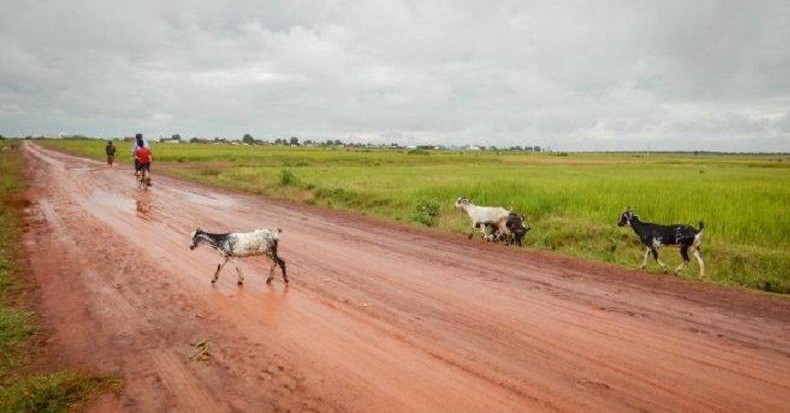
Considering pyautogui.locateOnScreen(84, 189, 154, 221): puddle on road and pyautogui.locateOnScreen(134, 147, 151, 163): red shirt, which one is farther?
pyautogui.locateOnScreen(134, 147, 151, 163): red shirt

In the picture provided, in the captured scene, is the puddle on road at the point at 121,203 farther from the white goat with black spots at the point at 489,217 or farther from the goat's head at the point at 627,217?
the goat's head at the point at 627,217

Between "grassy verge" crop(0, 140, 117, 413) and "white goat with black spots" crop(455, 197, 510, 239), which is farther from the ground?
"white goat with black spots" crop(455, 197, 510, 239)

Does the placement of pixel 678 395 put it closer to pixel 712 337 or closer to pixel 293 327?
pixel 712 337

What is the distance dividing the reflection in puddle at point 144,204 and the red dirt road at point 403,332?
4.31 metres

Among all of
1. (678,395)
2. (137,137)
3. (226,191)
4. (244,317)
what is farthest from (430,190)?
(678,395)

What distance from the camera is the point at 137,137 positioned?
26594 millimetres

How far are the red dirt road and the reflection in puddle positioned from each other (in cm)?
431

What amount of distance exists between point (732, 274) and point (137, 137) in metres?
25.2

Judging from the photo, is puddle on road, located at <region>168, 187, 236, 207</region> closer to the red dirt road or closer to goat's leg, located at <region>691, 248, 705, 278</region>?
the red dirt road

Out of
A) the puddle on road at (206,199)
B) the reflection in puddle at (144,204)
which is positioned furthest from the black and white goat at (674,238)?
the puddle on road at (206,199)

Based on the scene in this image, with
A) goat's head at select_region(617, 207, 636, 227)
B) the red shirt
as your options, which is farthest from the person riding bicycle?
goat's head at select_region(617, 207, 636, 227)

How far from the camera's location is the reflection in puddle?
59.4ft

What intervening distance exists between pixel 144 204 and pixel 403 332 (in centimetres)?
1658

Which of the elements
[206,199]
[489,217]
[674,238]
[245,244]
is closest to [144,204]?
[206,199]
